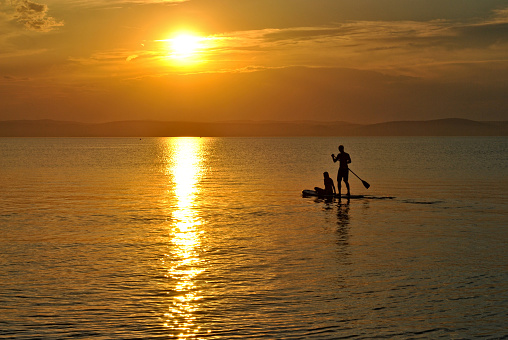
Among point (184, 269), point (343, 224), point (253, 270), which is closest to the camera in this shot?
point (253, 270)

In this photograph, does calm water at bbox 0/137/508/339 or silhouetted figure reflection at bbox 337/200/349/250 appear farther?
silhouetted figure reflection at bbox 337/200/349/250

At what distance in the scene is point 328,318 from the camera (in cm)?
1064

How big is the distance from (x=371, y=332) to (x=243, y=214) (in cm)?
1546

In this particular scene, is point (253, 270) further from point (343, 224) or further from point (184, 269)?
point (343, 224)

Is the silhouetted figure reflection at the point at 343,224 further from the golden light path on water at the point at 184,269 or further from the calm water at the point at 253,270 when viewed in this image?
the golden light path on water at the point at 184,269

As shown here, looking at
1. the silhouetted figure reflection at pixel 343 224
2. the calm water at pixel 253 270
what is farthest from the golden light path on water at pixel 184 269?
the silhouetted figure reflection at pixel 343 224

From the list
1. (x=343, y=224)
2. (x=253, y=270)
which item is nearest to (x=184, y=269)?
(x=253, y=270)

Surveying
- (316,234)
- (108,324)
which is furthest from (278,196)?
(108,324)

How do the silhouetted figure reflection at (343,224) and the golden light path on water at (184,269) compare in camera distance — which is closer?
the golden light path on water at (184,269)

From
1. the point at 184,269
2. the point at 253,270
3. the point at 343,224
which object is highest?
the point at 343,224

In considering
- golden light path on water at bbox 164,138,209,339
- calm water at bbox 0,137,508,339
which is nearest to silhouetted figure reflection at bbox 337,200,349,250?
calm water at bbox 0,137,508,339

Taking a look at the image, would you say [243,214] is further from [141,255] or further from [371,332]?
[371,332]

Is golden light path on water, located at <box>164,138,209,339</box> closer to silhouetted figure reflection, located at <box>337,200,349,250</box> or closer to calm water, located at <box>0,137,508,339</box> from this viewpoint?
calm water, located at <box>0,137,508,339</box>

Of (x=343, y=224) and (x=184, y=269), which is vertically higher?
(x=343, y=224)
